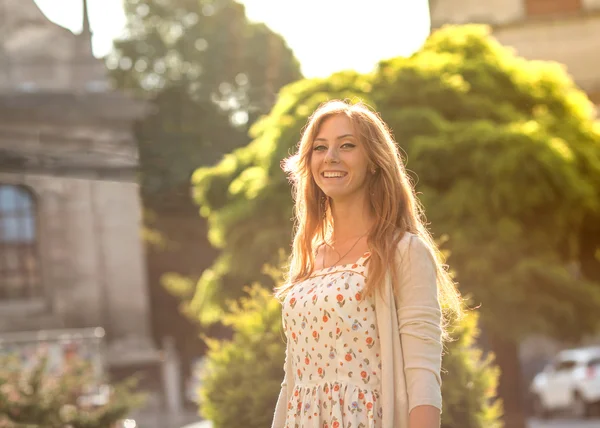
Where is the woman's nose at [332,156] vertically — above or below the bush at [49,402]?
above

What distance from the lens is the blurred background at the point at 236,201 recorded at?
1077 cm

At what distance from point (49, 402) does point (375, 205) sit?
646 cm

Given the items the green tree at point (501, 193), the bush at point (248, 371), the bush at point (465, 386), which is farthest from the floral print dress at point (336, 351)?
the green tree at point (501, 193)

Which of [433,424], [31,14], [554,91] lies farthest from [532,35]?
[433,424]

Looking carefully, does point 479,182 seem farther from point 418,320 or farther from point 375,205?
point 418,320

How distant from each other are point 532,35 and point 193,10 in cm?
1519

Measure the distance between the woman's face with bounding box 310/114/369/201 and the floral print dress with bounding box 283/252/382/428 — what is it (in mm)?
239

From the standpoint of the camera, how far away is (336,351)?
4.02 metres

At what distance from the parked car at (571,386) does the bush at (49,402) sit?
57.0ft

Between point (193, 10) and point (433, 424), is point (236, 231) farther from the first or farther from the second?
point (193, 10)

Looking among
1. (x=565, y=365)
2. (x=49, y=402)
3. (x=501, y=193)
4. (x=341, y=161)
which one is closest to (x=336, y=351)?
Result: (x=341, y=161)

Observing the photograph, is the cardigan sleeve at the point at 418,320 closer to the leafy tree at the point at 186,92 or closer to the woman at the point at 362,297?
the woman at the point at 362,297

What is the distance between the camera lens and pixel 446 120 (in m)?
18.2

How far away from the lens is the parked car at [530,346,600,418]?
26.4 metres
